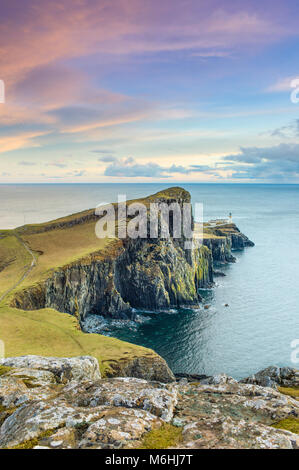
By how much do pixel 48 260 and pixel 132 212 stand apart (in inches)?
1772

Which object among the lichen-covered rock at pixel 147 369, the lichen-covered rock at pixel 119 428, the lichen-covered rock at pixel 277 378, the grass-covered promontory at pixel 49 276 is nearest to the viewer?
the lichen-covered rock at pixel 119 428

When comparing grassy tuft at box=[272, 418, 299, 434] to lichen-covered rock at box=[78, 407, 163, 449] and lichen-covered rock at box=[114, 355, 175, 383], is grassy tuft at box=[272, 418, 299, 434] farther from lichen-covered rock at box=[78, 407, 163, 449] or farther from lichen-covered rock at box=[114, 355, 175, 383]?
lichen-covered rock at box=[114, 355, 175, 383]

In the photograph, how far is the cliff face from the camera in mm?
82000

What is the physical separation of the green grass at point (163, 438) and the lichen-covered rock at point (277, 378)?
20.2m

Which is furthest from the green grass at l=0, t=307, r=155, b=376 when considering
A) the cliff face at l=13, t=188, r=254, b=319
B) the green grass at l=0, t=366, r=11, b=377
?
the cliff face at l=13, t=188, r=254, b=319

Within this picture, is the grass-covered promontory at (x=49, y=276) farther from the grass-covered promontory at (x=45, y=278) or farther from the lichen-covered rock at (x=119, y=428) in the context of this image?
the lichen-covered rock at (x=119, y=428)

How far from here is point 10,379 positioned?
69.8ft

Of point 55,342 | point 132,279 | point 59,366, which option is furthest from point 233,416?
point 132,279

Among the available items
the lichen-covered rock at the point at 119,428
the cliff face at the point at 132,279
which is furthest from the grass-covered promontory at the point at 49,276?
the lichen-covered rock at the point at 119,428

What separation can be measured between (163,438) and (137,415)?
75.3 inches

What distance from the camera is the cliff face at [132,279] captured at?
269 ft

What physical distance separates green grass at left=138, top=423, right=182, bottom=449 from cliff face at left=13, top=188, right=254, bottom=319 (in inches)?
2454

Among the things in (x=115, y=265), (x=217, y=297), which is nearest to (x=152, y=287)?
(x=115, y=265)

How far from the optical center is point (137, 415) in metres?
14.8
